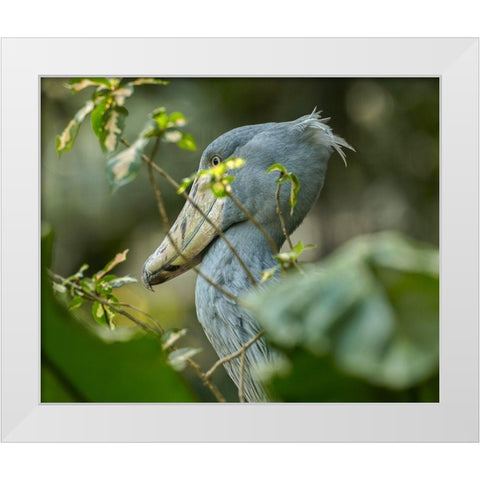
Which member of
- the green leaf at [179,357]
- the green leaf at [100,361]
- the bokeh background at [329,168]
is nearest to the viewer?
the green leaf at [100,361]

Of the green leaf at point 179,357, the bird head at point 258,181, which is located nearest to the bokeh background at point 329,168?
the bird head at point 258,181

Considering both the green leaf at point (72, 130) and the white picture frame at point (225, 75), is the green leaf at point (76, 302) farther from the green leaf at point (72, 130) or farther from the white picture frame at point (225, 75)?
the green leaf at point (72, 130)

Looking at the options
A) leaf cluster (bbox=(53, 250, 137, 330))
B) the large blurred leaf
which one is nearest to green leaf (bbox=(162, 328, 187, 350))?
leaf cluster (bbox=(53, 250, 137, 330))

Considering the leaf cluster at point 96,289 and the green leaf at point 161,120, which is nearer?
the green leaf at point 161,120

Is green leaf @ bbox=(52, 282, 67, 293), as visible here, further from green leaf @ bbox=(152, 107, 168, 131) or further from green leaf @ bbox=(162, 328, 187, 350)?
green leaf @ bbox=(152, 107, 168, 131)

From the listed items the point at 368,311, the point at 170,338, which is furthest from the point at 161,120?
the point at 368,311

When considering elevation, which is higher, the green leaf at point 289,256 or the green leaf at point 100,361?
the green leaf at point 289,256
